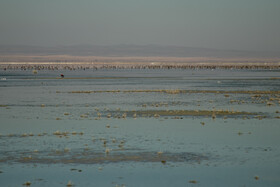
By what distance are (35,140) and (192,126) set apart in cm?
917

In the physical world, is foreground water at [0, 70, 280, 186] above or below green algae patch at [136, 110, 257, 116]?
above

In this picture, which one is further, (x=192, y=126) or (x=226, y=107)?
(x=226, y=107)

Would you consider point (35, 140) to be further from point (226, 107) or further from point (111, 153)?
point (226, 107)

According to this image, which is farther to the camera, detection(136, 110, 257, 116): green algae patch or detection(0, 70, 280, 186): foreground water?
detection(136, 110, 257, 116): green algae patch

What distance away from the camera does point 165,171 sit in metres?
16.0

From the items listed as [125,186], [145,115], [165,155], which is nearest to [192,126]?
[145,115]

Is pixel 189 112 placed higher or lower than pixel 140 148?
lower

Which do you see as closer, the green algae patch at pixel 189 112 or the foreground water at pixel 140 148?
the foreground water at pixel 140 148

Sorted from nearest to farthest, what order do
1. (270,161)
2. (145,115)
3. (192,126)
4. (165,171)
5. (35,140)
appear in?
(165,171)
(270,161)
(35,140)
(192,126)
(145,115)

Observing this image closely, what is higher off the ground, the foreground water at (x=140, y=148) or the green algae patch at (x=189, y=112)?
the foreground water at (x=140, y=148)

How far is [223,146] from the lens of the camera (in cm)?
2061

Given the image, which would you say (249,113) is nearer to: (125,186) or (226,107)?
(226,107)

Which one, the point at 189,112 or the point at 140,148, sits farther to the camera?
the point at 189,112

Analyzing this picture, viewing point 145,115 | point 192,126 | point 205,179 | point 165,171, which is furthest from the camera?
point 145,115
